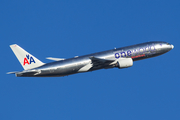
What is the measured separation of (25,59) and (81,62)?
13121 mm

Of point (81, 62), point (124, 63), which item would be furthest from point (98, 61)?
point (124, 63)

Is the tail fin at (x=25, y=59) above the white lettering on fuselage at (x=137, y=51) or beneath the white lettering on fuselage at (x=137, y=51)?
above

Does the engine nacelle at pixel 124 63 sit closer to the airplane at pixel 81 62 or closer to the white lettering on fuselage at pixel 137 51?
the airplane at pixel 81 62

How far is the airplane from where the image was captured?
63.4 meters

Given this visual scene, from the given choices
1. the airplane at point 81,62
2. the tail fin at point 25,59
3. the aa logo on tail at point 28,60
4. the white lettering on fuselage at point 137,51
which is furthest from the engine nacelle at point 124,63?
the aa logo on tail at point 28,60

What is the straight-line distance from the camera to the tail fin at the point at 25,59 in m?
64.7

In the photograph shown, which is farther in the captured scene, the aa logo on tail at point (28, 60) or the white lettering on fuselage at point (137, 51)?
the white lettering on fuselage at point (137, 51)

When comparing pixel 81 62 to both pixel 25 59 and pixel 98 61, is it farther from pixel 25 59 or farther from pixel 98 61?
pixel 25 59

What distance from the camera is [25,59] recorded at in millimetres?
64938

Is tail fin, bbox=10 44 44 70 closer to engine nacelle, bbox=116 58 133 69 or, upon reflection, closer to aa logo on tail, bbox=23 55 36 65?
aa logo on tail, bbox=23 55 36 65

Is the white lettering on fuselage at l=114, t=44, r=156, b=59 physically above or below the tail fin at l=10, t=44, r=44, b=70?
below

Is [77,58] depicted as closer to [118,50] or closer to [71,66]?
[71,66]

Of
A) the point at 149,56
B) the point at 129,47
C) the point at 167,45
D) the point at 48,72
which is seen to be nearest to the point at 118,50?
the point at 129,47

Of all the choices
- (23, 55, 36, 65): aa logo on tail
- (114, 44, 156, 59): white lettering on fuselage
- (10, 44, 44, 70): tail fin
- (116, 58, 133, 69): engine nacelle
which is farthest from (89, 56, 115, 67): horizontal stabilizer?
(23, 55, 36, 65): aa logo on tail
